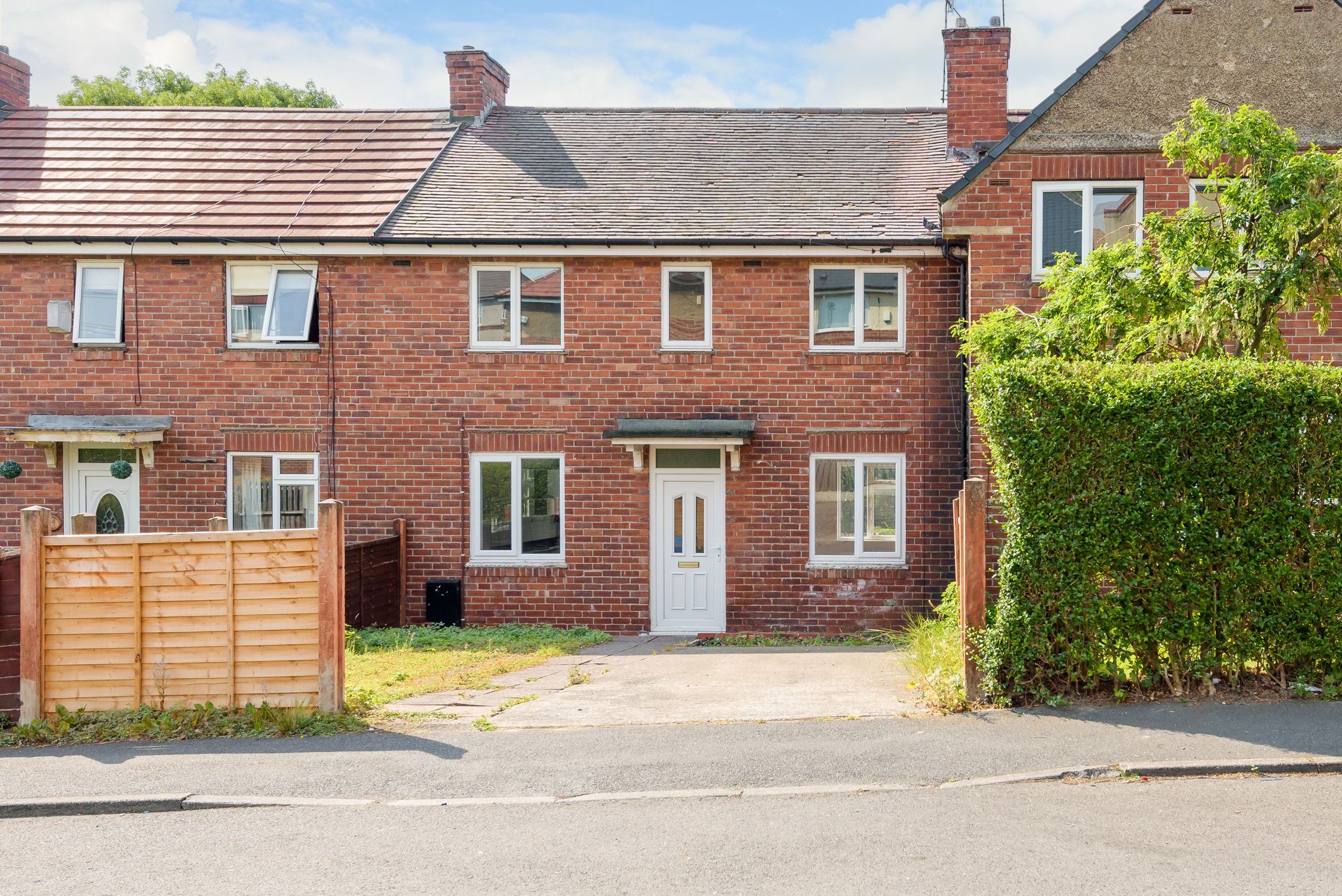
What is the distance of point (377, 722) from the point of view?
8867 mm

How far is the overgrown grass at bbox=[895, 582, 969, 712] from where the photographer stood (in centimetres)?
888

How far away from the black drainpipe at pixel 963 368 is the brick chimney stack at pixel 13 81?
16039 mm

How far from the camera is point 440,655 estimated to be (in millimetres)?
12547

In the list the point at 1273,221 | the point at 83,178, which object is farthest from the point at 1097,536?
the point at 83,178

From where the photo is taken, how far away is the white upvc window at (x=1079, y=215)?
1427 centimetres

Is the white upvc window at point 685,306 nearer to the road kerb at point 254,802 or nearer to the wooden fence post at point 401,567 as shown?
the wooden fence post at point 401,567

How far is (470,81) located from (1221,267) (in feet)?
42.9

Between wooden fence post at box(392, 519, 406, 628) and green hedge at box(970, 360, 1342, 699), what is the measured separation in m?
9.40

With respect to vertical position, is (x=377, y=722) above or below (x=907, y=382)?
below

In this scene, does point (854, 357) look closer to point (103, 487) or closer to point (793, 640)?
point (793, 640)

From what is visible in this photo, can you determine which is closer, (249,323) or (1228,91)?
(1228,91)

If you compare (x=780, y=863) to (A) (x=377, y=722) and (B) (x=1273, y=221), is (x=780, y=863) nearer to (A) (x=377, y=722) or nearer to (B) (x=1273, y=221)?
(A) (x=377, y=722)

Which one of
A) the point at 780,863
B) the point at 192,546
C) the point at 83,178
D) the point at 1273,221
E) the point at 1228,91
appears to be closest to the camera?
the point at 780,863

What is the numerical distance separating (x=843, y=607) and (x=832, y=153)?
23.9 feet
